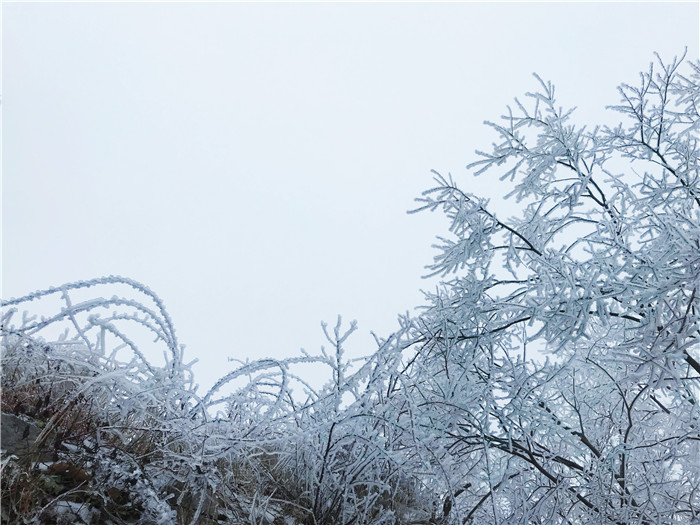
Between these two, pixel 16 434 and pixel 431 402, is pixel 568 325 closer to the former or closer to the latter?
pixel 431 402

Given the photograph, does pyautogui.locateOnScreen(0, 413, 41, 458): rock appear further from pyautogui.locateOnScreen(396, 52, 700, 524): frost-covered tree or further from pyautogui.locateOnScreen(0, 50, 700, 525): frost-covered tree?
pyautogui.locateOnScreen(396, 52, 700, 524): frost-covered tree

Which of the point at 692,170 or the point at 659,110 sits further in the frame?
the point at 659,110

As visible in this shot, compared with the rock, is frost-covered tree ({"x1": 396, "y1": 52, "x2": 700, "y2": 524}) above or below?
above

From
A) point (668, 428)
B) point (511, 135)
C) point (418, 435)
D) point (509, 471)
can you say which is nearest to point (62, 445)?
point (418, 435)

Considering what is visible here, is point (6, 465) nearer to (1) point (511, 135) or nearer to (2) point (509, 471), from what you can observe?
(2) point (509, 471)

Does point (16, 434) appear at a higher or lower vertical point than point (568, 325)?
lower

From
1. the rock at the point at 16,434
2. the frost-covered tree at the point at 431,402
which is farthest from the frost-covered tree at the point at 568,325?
the rock at the point at 16,434

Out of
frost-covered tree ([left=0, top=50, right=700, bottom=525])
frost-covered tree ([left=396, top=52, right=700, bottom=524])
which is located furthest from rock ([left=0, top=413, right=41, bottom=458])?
frost-covered tree ([left=396, top=52, right=700, bottom=524])

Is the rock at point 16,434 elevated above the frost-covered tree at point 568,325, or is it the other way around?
the frost-covered tree at point 568,325

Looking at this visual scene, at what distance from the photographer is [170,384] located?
288cm

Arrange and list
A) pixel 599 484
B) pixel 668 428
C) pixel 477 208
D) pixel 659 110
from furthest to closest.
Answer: pixel 668 428, pixel 659 110, pixel 477 208, pixel 599 484

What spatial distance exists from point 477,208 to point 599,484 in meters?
1.92

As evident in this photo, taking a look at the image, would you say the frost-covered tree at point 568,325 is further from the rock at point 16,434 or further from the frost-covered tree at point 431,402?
the rock at point 16,434

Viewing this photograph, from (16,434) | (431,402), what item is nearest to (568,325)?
(431,402)
